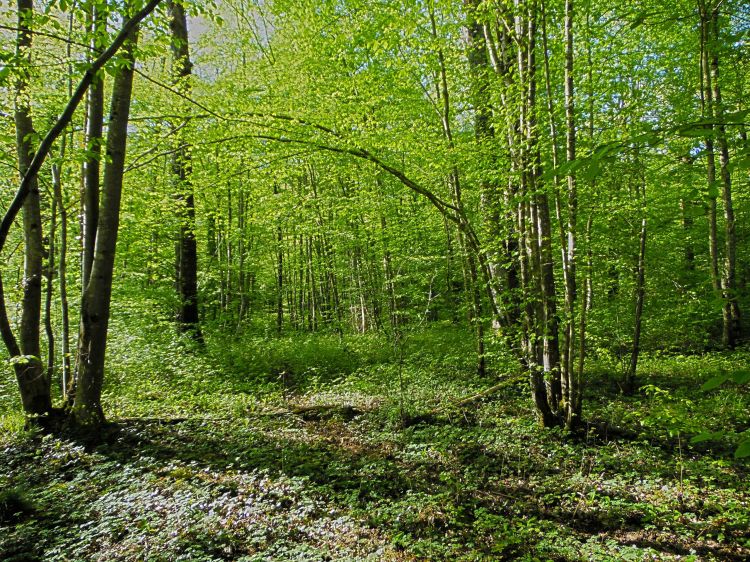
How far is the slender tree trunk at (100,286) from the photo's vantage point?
227 inches

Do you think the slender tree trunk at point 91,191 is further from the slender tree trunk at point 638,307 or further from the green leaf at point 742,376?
the slender tree trunk at point 638,307

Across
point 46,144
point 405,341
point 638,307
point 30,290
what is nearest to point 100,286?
point 30,290

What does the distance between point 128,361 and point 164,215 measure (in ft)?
12.4

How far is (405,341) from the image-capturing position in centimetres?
710

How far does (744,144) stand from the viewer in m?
1.55

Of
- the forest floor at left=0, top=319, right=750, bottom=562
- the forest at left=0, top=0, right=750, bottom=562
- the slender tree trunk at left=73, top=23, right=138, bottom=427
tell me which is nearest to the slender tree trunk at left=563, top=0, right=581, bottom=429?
the forest at left=0, top=0, right=750, bottom=562

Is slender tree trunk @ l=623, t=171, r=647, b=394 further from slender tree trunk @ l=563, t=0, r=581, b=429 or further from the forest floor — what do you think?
slender tree trunk @ l=563, t=0, r=581, b=429

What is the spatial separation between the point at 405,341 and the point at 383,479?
281 cm

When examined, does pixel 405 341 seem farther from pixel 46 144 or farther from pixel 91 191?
pixel 46 144

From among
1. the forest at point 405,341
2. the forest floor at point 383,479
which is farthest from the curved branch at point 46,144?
the forest floor at point 383,479

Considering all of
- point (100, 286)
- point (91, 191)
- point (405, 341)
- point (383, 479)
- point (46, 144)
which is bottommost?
point (383, 479)

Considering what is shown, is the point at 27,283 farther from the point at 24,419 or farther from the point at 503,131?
the point at 503,131

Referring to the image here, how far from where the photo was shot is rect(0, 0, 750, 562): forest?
11.5ft

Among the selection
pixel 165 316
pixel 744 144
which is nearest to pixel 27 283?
pixel 165 316
